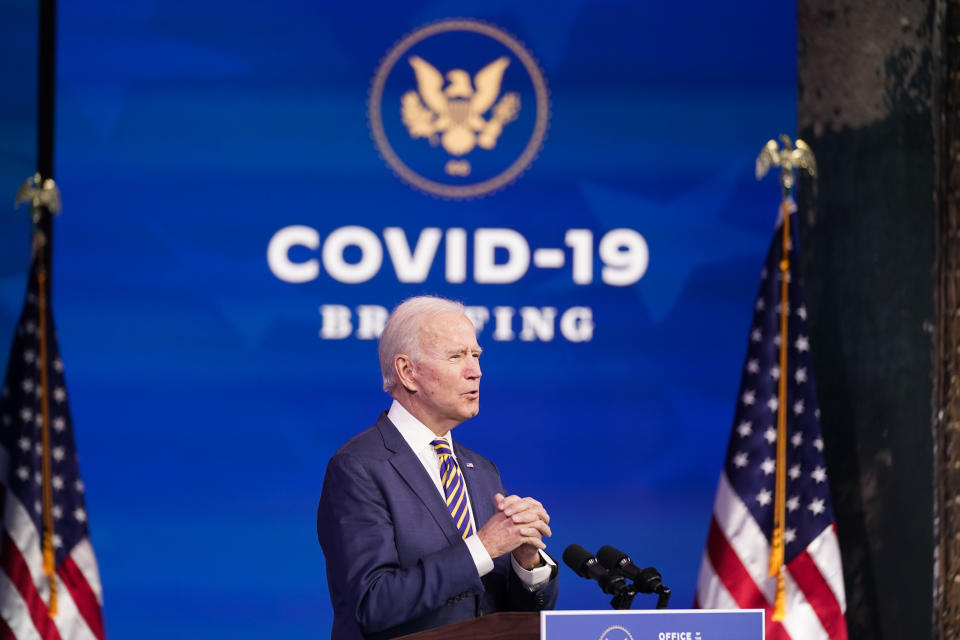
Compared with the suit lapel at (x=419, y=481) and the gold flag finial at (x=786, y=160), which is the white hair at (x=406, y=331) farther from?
the gold flag finial at (x=786, y=160)

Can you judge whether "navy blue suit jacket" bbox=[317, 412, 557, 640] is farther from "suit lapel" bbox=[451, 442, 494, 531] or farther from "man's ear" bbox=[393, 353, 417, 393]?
"man's ear" bbox=[393, 353, 417, 393]

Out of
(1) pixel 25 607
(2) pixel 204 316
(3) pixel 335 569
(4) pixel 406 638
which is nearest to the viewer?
(4) pixel 406 638

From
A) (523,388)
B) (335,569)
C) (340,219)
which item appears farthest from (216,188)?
(335,569)

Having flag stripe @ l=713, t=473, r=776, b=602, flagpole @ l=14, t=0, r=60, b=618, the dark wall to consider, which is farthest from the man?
the dark wall

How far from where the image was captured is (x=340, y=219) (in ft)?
16.4

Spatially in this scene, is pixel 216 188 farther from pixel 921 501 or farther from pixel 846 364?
pixel 921 501

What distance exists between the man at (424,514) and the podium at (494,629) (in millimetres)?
145

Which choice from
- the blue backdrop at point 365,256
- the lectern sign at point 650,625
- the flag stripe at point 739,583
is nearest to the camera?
the lectern sign at point 650,625

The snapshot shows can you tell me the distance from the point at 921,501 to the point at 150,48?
3871 mm

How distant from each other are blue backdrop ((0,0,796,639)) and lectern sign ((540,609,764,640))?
284cm

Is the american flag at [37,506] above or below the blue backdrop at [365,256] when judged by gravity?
below

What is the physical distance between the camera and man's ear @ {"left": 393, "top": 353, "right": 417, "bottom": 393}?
2867 millimetres

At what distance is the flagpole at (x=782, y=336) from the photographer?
442 cm

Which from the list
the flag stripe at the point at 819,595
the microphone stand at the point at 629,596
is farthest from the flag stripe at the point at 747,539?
the microphone stand at the point at 629,596
